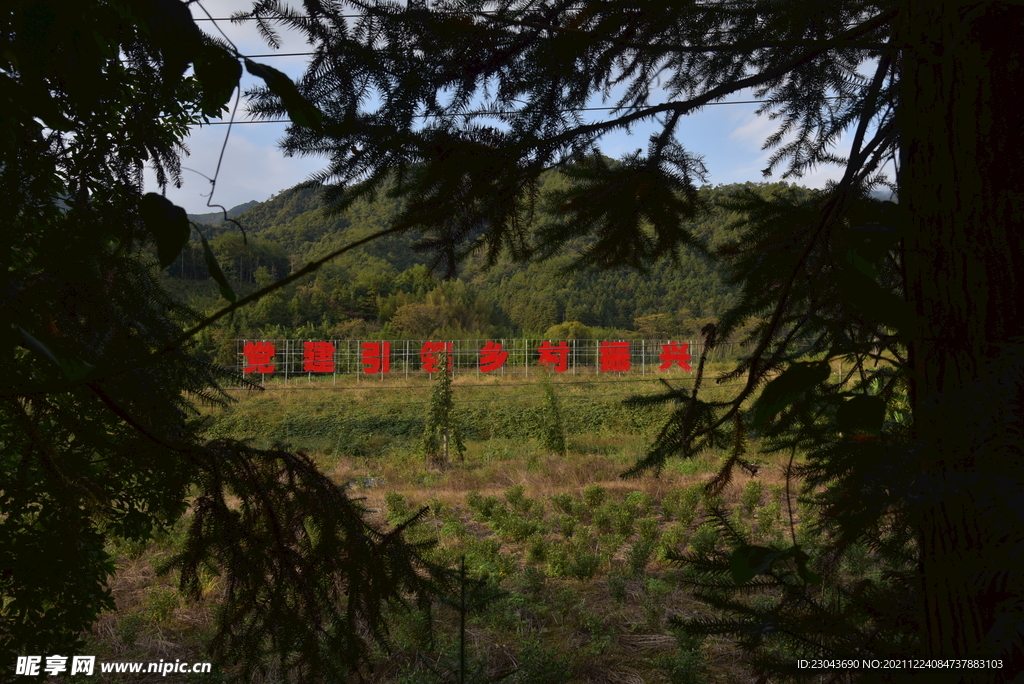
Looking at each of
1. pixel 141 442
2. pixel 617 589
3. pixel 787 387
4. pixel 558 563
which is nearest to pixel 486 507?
pixel 558 563

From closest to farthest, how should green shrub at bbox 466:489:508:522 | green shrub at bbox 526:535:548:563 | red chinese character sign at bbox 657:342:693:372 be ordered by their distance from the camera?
1. green shrub at bbox 526:535:548:563
2. green shrub at bbox 466:489:508:522
3. red chinese character sign at bbox 657:342:693:372

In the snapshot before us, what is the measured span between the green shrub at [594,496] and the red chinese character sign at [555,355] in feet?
12.1

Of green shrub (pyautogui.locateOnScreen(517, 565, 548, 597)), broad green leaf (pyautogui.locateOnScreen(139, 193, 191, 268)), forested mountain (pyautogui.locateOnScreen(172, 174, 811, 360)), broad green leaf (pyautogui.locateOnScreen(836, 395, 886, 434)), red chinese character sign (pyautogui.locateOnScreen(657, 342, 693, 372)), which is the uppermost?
forested mountain (pyautogui.locateOnScreen(172, 174, 811, 360))

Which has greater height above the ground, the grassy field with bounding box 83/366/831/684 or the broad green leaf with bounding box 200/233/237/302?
the broad green leaf with bounding box 200/233/237/302

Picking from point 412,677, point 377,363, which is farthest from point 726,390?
point 412,677

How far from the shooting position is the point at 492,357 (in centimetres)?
1034

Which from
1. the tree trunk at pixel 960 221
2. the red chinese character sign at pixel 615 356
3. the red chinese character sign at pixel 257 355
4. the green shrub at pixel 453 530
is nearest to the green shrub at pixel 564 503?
the green shrub at pixel 453 530

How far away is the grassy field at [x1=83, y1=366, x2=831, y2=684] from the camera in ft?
6.77

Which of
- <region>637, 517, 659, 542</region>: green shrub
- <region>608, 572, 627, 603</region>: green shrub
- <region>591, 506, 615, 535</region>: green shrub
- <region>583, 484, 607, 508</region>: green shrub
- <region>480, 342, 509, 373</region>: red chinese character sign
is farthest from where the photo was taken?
<region>480, 342, 509, 373</region>: red chinese character sign

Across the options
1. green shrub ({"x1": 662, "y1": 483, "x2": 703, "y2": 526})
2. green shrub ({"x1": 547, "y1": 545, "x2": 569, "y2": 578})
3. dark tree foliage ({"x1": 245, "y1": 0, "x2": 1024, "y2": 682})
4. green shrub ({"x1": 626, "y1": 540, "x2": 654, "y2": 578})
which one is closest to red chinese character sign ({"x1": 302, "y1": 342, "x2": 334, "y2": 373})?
green shrub ({"x1": 662, "y1": 483, "x2": 703, "y2": 526})

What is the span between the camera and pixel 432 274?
1148mm

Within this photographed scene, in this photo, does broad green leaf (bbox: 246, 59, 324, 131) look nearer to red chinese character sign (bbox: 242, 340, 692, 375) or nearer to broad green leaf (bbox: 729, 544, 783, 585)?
broad green leaf (bbox: 729, 544, 783, 585)

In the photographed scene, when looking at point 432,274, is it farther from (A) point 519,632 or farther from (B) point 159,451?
(A) point 519,632

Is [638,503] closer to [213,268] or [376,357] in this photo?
[213,268]
